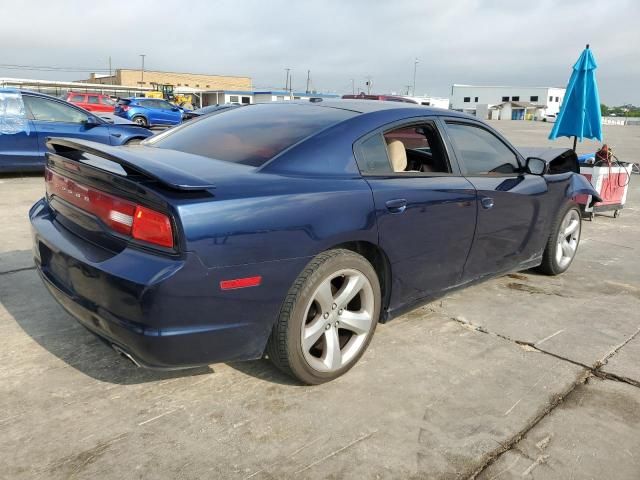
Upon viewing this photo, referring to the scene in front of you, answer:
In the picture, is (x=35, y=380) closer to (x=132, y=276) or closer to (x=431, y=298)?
(x=132, y=276)

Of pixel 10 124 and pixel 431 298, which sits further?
pixel 10 124

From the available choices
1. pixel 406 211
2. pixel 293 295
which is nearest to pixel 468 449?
pixel 293 295

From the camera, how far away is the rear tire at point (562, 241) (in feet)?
14.7

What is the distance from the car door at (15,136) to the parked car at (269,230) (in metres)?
6.19

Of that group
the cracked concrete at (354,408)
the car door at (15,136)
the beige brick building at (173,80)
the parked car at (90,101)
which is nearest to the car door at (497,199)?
the cracked concrete at (354,408)

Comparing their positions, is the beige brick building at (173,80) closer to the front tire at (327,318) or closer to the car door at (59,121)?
the car door at (59,121)

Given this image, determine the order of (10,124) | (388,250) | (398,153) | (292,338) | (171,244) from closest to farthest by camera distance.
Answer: (171,244)
(292,338)
(388,250)
(398,153)
(10,124)

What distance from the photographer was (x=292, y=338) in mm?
2426

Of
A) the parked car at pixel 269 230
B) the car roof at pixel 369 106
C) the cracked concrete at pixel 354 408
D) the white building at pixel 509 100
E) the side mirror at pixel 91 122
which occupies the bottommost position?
the cracked concrete at pixel 354 408

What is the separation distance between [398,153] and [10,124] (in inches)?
293

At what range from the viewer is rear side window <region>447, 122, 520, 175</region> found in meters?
3.47

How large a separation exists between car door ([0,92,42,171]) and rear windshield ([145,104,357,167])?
616cm

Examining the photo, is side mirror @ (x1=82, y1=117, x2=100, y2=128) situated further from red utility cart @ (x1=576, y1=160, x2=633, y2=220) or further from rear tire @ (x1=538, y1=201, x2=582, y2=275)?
red utility cart @ (x1=576, y1=160, x2=633, y2=220)

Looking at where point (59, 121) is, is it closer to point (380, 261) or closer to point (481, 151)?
point (481, 151)
